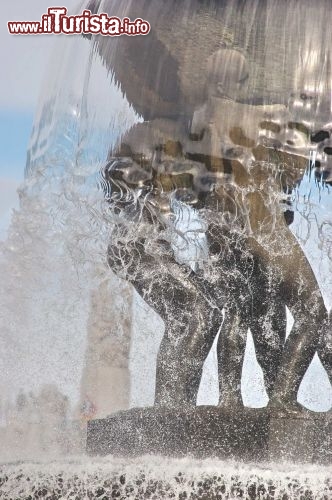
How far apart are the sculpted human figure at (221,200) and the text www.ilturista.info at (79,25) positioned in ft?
0.95

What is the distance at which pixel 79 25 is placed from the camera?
8758mm

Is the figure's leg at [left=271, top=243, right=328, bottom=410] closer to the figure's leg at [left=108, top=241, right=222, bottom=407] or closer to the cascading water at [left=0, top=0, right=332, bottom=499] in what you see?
the cascading water at [left=0, top=0, right=332, bottom=499]

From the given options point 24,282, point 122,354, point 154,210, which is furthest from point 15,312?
point 154,210

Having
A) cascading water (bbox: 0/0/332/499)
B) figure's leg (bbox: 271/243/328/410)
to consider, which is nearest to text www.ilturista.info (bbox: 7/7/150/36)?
cascading water (bbox: 0/0/332/499)

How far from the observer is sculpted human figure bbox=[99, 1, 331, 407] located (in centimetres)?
745

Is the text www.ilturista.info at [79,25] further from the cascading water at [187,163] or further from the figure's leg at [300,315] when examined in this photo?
the figure's leg at [300,315]

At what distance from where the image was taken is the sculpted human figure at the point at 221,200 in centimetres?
745

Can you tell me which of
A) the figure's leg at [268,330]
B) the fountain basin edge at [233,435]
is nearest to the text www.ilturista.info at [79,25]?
the figure's leg at [268,330]

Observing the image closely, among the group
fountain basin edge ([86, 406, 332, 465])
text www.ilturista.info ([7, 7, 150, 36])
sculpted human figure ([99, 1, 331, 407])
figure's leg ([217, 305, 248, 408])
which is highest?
text www.ilturista.info ([7, 7, 150, 36])

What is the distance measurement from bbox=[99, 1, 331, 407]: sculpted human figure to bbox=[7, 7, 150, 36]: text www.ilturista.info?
0.29 m

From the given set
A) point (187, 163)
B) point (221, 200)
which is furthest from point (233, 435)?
point (187, 163)

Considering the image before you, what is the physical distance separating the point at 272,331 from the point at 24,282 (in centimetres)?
264

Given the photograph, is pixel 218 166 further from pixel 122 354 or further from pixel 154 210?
pixel 122 354

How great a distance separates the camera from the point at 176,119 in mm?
7695
